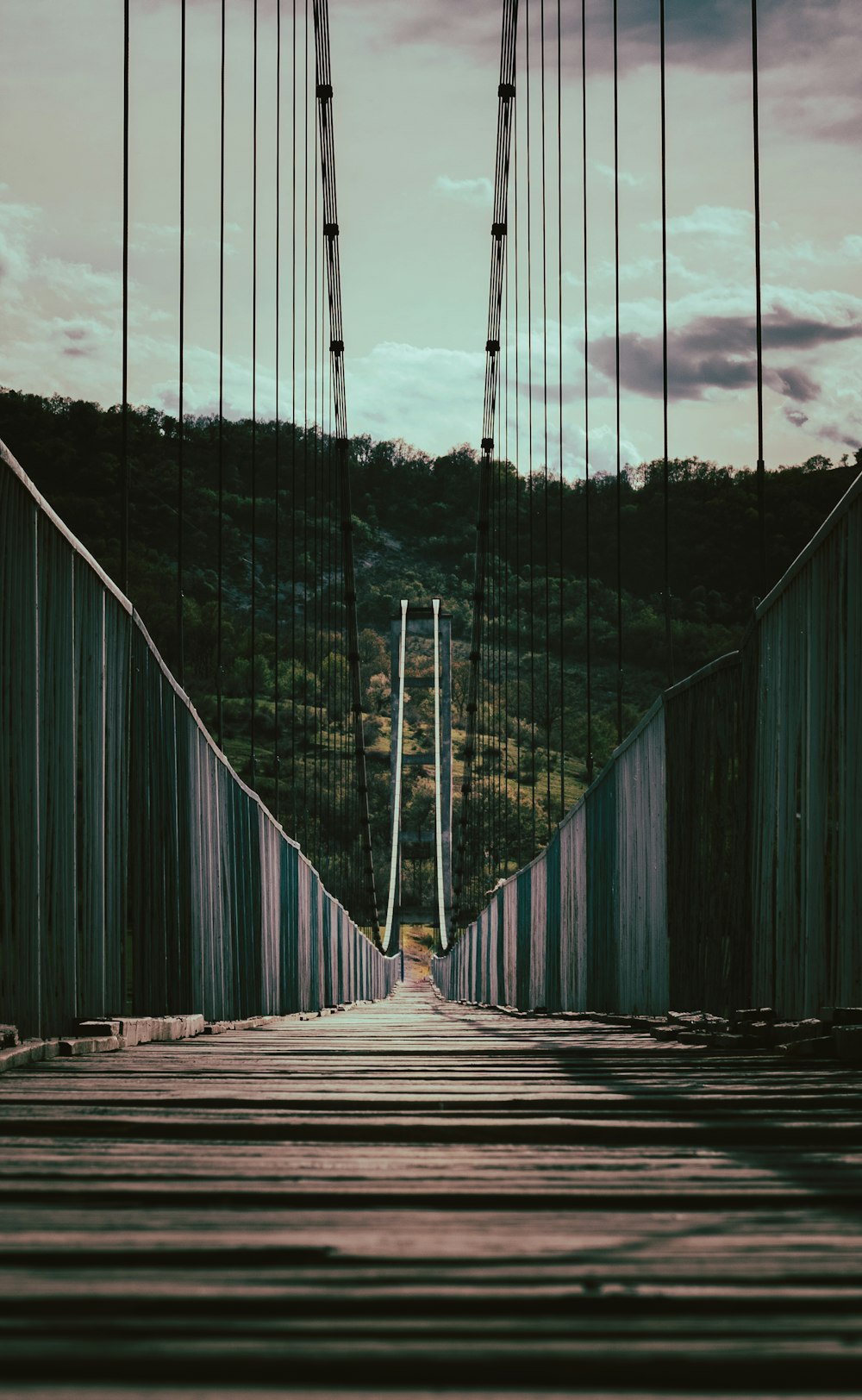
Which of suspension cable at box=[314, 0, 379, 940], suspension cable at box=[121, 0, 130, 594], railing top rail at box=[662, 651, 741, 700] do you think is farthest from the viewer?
suspension cable at box=[314, 0, 379, 940]

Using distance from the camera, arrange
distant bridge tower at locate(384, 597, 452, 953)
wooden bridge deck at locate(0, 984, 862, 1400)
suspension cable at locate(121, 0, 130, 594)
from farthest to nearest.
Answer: distant bridge tower at locate(384, 597, 452, 953)
suspension cable at locate(121, 0, 130, 594)
wooden bridge deck at locate(0, 984, 862, 1400)

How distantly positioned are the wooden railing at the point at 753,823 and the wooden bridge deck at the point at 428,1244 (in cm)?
79

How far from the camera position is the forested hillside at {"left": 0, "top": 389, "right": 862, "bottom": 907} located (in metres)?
12.8

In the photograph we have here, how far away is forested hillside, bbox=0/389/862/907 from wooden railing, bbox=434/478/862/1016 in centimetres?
38

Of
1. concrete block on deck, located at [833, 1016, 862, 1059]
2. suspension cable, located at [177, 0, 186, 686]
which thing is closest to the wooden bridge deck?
concrete block on deck, located at [833, 1016, 862, 1059]

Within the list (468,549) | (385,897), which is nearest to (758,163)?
Result: (385,897)

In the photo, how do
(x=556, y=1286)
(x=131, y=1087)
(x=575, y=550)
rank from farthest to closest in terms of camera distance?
1. (x=575, y=550)
2. (x=131, y=1087)
3. (x=556, y=1286)

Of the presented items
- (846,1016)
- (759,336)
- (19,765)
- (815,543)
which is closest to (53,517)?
(19,765)

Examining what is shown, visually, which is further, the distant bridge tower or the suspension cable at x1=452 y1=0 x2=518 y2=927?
the distant bridge tower

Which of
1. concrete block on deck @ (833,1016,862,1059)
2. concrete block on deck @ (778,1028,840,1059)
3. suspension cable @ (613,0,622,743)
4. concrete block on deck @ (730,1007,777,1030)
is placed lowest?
concrete block on deck @ (730,1007,777,1030)

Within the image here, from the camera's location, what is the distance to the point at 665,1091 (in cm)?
207

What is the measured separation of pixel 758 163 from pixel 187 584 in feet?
61.0

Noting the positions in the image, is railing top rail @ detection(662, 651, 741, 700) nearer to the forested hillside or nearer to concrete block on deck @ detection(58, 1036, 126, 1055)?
the forested hillside

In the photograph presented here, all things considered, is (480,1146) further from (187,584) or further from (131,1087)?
(187,584)
